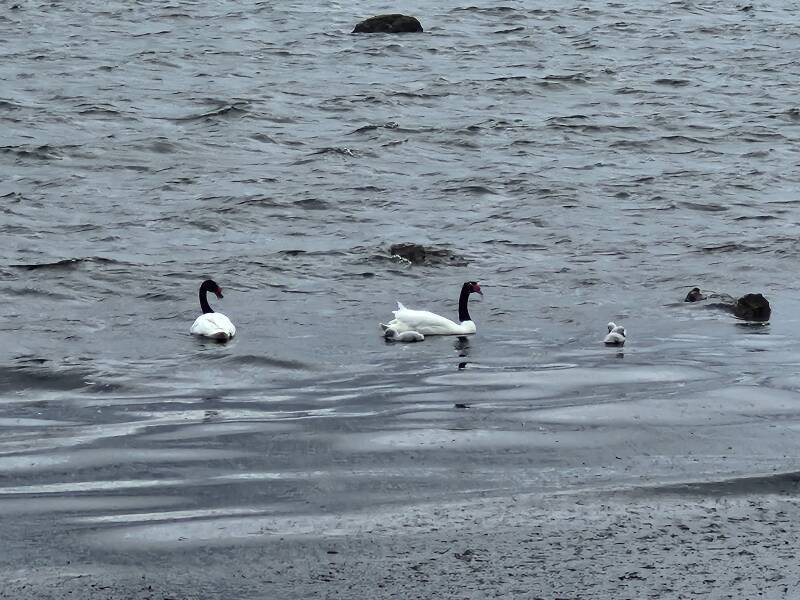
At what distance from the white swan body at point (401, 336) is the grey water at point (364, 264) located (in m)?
0.16

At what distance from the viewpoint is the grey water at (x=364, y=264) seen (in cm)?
1036

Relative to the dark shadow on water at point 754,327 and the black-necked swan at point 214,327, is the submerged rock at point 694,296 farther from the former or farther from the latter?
the black-necked swan at point 214,327

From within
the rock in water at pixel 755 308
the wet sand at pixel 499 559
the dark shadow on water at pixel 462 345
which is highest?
the wet sand at pixel 499 559

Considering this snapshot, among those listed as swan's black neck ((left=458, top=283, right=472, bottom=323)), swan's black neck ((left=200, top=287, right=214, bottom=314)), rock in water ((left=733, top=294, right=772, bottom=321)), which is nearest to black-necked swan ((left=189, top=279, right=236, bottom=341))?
swan's black neck ((left=200, top=287, right=214, bottom=314))

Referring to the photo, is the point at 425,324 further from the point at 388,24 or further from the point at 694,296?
the point at 388,24

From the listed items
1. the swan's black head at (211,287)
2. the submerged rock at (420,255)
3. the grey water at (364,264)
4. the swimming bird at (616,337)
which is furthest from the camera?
the submerged rock at (420,255)

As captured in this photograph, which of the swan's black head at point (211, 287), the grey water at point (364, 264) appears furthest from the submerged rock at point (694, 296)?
the swan's black head at point (211, 287)

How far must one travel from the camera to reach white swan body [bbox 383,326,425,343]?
50.4 feet

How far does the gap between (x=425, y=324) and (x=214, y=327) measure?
2198 millimetres

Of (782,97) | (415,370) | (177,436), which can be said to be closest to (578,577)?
(177,436)

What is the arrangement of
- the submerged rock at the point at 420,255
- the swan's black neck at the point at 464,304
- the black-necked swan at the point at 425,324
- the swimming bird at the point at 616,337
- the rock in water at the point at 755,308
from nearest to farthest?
the swimming bird at the point at 616,337 < the black-necked swan at the point at 425,324 < the rock in water at the point at 755,308 < the swan's black neck at the point at 464,304 < the submerged rock at the point at 420,255

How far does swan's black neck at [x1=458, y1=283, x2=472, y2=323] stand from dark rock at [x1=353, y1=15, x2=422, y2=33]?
23013 mm

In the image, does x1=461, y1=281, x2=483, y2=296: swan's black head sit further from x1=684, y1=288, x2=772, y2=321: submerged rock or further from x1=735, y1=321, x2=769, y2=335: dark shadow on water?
x1=735, y1=321, x2=769, y2=335: dark shadow on water

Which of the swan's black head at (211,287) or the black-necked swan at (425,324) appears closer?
the black-necked swan at (425,324)
